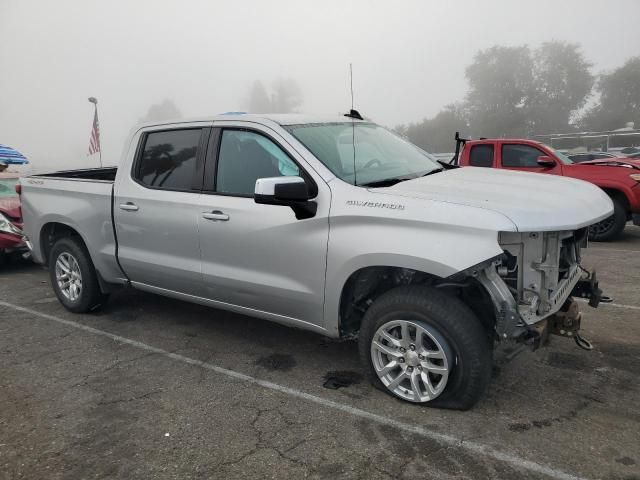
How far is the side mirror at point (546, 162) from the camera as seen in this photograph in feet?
27.3

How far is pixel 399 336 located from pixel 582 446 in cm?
113

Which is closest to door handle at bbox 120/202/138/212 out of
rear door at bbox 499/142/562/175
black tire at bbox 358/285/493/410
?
black tire at bbox 358/285/493/410

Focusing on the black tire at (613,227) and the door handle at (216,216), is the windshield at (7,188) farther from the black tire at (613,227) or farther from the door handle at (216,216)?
the black tire at (613,227)

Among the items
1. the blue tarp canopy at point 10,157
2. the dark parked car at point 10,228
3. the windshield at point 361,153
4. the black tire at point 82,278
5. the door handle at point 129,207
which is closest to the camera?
the windshield at point 361,153

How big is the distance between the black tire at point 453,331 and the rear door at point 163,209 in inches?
67.5

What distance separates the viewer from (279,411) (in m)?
3.34

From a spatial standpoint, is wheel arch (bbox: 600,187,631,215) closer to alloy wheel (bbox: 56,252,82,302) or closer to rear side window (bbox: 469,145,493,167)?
rear side window (bbox: 469,145,493,167)

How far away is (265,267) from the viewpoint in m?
3.74

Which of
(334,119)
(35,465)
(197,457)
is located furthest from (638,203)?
(35,465)

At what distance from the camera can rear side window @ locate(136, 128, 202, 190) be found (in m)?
4.27

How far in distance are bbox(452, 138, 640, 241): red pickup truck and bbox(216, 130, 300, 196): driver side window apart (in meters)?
4.76

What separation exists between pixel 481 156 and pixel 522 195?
20.9 feet

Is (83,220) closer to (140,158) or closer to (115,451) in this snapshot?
(140,158)

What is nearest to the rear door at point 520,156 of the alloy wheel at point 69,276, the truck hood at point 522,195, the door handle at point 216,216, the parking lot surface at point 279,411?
the parking lot surface at point 279,411
